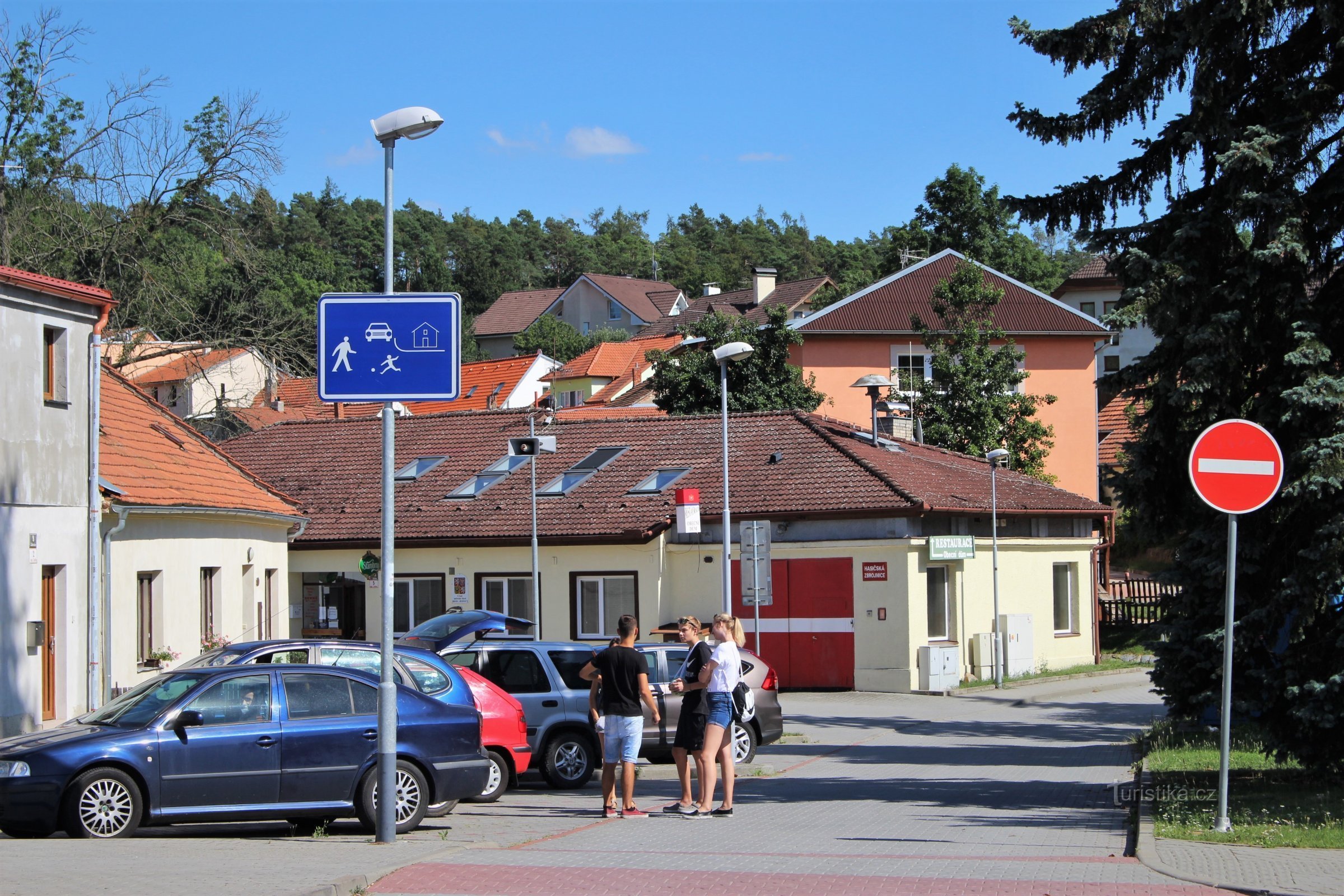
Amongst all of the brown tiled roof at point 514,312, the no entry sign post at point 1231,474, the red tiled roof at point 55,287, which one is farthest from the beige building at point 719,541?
the brown tiled roof at point 514,312

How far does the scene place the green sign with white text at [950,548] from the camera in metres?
28.6

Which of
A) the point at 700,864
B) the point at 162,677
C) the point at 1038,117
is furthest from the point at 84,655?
the point at 1038,117

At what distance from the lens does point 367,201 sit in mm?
132750

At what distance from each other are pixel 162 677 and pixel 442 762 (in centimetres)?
246

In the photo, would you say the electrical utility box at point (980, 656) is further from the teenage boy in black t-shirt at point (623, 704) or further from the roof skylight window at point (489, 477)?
the teenage boy in black t-shirt at point (623, 704)

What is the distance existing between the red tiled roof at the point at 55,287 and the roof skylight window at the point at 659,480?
14.9m

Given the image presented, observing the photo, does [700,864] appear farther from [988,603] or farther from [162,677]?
[988,603]

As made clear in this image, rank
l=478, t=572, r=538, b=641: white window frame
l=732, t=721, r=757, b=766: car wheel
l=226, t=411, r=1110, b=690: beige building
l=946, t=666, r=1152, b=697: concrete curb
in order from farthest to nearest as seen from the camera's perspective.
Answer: l=478, t=572, r=538, b=641: white window frame < l=226, t=411, r=1110, b=690: beige building < l=946, t=666, r=1152, b=697: concrete curb < l=732, t=721, r=757, b=766: car wheel

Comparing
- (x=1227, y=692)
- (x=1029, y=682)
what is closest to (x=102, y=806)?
(x=1227, y=692)

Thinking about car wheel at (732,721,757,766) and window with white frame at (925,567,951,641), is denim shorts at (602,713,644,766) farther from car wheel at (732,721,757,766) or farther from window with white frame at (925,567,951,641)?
window with white frame at (925,567,951,641)

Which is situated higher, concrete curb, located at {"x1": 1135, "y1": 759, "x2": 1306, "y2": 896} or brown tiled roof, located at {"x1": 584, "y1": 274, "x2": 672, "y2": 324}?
brown tiled roof, located at {"x1": 584, "y1": 274, "x2": 672, "y2": 324}

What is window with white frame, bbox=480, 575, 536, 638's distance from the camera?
32.1m

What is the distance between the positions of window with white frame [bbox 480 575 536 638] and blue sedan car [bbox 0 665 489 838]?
64.8 feet

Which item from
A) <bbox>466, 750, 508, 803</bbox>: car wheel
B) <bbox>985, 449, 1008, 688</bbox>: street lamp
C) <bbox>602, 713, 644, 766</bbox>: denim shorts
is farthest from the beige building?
<bbox>602, 713, 644, 766</bbox>: denim shorts
